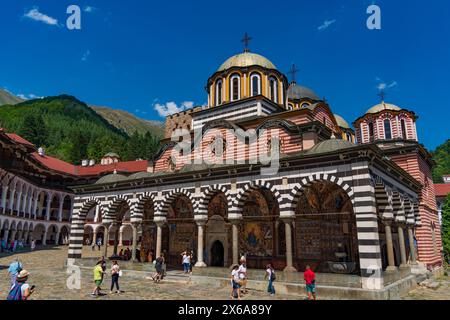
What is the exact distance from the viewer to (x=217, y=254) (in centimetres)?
2108

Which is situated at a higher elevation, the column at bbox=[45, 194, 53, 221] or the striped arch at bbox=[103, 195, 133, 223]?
the column at bbox=[45, 194, 53, 221]

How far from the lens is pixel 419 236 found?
74.8ft

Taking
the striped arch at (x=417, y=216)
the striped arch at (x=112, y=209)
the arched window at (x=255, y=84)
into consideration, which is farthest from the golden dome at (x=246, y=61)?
the striped arch at (x=417, y=216)

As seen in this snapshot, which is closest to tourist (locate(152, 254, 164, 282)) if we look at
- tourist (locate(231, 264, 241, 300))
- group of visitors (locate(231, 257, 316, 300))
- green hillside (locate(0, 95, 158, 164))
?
group of visitors (locate(231, 257, 316, 300))

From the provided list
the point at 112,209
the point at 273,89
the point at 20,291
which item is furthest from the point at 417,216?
the point at 20,291

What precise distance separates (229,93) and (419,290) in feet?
53.0

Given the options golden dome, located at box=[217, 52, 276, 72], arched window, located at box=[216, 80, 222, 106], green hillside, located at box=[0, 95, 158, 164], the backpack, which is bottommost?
the backpack

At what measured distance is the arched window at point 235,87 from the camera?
2432 cm

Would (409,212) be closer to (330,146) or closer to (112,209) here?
(330,146)

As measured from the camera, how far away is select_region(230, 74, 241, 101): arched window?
24.3 metres

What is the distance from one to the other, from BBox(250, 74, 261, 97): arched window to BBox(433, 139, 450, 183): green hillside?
6277 cm

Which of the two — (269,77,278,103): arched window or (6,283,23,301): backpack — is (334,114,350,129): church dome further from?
(6,283,23,301): backpack
